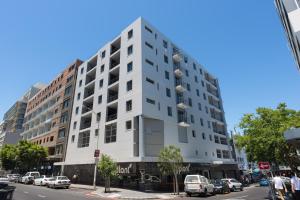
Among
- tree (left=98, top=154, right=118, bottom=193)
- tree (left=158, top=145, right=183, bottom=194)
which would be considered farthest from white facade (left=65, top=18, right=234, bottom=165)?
tree (left=98, top=154, right=118, bottom=193)

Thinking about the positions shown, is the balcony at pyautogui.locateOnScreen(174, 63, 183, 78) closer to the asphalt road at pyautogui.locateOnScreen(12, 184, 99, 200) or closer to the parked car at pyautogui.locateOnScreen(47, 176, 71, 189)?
the asphalt road at pyautogui.locateOnScreen(12, 184, 99, 200)

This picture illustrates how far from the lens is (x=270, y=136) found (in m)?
20.4

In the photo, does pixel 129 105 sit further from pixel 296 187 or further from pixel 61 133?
pixel 61 133

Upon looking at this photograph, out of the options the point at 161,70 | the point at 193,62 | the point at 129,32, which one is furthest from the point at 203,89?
the point at 129,32

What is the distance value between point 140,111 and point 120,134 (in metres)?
4.90

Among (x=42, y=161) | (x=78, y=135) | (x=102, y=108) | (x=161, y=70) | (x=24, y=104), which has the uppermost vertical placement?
(x=24, y=104)

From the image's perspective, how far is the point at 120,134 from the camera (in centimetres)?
2934

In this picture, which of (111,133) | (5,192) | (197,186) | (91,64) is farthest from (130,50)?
(5,192)

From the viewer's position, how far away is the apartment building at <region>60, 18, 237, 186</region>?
1096 inches

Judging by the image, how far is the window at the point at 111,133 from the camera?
30786mm

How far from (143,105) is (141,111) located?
990mm

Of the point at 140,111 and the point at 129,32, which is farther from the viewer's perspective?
the point at 129,32

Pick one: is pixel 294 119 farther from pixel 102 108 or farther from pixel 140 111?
pixel 102 108

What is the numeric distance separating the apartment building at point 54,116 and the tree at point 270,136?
35360 millimetres
